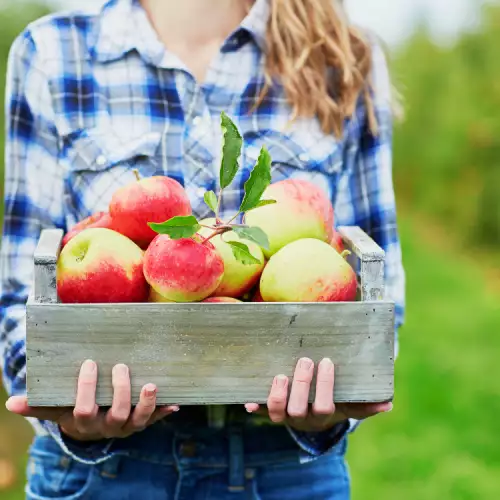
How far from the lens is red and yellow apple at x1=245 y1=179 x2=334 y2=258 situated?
4.87 ft

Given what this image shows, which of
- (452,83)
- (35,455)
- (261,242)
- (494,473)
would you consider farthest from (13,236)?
(452,83)

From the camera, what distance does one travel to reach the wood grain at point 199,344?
1354 mm

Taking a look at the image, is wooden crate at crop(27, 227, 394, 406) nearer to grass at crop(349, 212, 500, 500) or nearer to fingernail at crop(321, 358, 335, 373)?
fingernail at crop(321, 358, 335, 373)

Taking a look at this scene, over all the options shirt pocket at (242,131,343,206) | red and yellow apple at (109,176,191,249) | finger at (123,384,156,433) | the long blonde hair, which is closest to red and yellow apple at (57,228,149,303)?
red and yellow apple at (109,176,191,249)

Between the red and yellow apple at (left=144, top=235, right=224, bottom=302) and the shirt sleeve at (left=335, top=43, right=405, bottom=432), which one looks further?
the shirt sleeve at (left=335, top=43, right=405, bottom=432)

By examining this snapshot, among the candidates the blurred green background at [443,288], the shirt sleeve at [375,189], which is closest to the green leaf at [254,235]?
the shirt sleeve at [375,189]

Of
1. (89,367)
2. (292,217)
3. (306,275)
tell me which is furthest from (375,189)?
(89,367)

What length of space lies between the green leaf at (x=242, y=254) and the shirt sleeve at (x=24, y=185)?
0.58 meters

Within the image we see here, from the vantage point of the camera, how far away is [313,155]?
1.93 meters

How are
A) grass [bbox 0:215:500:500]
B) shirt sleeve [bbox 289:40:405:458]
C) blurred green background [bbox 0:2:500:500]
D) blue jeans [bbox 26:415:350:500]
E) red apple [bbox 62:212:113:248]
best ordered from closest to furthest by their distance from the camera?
red apple [bbox 62:212:113:248] → blue jeans [bbox 26:415:350:500] → shirt sleeve [bbox 289:40:405:458] → grass [bbox 0:215:500:500] → blurred green background [bbox 0:2:500:500]

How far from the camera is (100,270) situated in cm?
139

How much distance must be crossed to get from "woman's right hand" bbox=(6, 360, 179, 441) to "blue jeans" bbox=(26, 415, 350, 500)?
197 millimetres

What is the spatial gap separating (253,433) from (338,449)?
0.21 metres

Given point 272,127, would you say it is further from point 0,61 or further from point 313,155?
point 0,61
